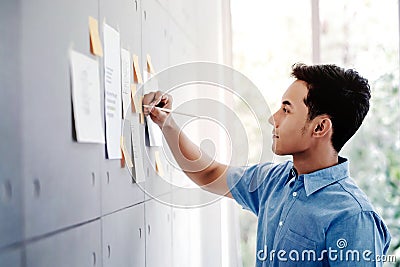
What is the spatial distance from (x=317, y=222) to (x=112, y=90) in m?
0.73

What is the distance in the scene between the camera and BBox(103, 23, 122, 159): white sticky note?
1.12 m

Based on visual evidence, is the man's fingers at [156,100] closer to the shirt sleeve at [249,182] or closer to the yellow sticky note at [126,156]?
the yellow sticky note at [126,156]

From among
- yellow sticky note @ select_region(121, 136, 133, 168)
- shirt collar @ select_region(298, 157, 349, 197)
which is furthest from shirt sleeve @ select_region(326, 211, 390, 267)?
yellow sticky note @ select_region(121, 136, 133, 168)

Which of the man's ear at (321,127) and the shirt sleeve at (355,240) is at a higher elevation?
the man's ear at (321,127)

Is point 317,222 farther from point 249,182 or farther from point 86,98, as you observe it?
point 86,98

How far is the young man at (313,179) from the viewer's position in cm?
154

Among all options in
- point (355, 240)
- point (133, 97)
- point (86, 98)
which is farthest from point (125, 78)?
point (355, 240)

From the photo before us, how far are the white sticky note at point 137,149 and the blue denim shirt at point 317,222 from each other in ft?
1.59

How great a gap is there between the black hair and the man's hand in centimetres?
43

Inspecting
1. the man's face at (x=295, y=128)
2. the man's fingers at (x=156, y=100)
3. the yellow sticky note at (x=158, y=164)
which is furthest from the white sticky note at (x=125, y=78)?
the man's face at (x=295, y=128)

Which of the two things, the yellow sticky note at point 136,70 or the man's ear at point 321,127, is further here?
the man's ear at point 321,127

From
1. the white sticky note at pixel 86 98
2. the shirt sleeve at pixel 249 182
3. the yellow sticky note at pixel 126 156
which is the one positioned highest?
the white sticky note at pixel 86 98

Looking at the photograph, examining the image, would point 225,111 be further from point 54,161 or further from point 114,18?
point 54,161

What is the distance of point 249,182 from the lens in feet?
6.22
